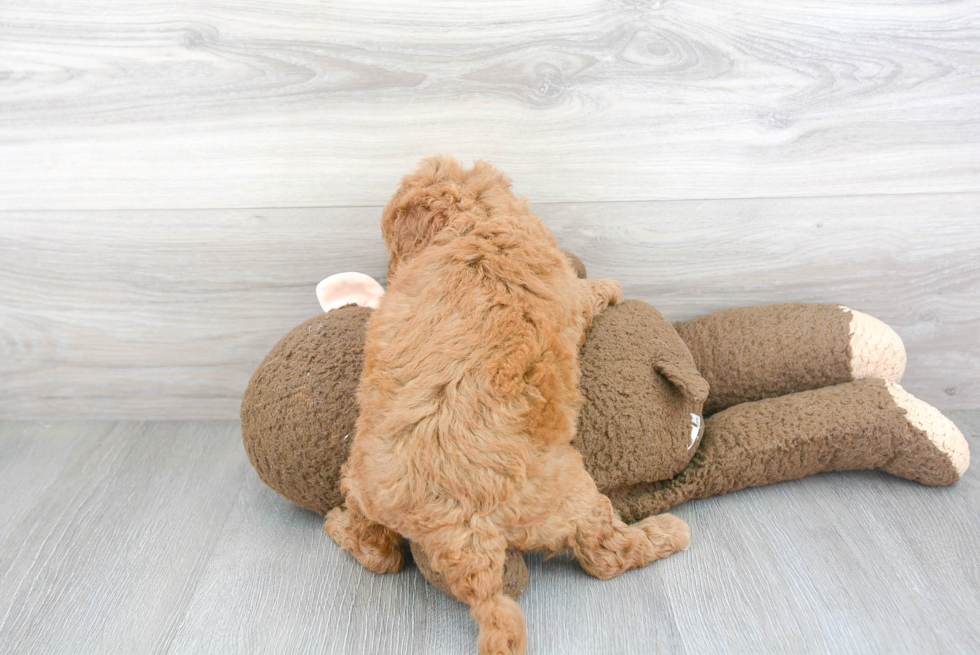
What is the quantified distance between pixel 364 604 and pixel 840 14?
3.67 ft

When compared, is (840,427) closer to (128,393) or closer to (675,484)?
(675,484)

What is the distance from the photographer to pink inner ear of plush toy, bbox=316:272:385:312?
1.04 m

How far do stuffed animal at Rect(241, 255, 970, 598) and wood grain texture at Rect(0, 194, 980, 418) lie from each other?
101 millimetres

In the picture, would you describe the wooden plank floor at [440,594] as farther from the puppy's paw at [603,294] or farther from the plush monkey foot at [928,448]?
the puppy's paw at [603,294]

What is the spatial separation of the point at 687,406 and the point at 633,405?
0.31ft

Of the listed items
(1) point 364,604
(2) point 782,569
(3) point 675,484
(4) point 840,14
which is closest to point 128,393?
(1) point 364,604

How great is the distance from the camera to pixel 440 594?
0.84m

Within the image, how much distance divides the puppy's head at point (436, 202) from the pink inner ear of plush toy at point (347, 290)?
0.66 feet

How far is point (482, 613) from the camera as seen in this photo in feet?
2.26

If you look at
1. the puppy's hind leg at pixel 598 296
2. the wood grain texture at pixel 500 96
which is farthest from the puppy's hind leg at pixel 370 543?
the wood grain texture at pixel 500 96

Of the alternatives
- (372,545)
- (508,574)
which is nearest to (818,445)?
(508,574)

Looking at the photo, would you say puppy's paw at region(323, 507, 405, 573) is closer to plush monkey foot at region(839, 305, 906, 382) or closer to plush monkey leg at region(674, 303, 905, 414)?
plush monkey leg at region(674, 303, 905, 414)

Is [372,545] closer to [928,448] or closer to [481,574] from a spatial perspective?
[481,574]

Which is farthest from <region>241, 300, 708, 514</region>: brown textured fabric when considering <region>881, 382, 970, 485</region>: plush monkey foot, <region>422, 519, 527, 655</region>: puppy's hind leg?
<region>881, 382, 970, 485</region>: plush monkey foot
